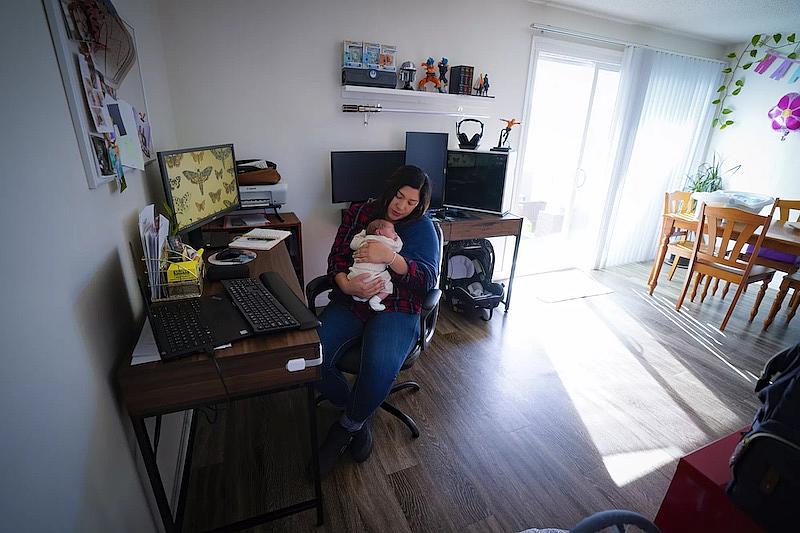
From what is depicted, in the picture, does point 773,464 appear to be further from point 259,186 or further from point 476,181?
point 259,186

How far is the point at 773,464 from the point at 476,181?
233 cm

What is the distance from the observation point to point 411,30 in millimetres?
2682

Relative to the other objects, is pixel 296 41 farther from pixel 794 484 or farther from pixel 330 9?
pixel 794 484

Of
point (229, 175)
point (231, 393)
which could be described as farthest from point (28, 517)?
point (229, 175)

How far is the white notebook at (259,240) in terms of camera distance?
5.78 ft

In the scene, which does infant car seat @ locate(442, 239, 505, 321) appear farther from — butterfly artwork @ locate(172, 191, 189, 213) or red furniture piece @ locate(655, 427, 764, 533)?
butterfly artwork @ locate(172, 191, 189, 213)

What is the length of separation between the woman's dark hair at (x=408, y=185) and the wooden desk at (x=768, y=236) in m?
2.86

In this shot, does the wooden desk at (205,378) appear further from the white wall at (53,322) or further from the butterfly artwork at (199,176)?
the butterfly artwork at (199,176)

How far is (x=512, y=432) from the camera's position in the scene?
1857 millimetres

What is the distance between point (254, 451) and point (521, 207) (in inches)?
125

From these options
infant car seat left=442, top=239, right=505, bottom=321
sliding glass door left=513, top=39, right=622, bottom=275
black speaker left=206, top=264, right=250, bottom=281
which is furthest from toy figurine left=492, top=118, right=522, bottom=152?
black speaker left=206, top=264, right=250, bottom=281

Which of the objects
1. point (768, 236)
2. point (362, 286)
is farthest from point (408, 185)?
point (768, 236)

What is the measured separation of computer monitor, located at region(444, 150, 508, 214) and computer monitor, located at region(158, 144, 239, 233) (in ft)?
5.55

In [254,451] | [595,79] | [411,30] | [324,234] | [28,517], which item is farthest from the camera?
[595,79]
